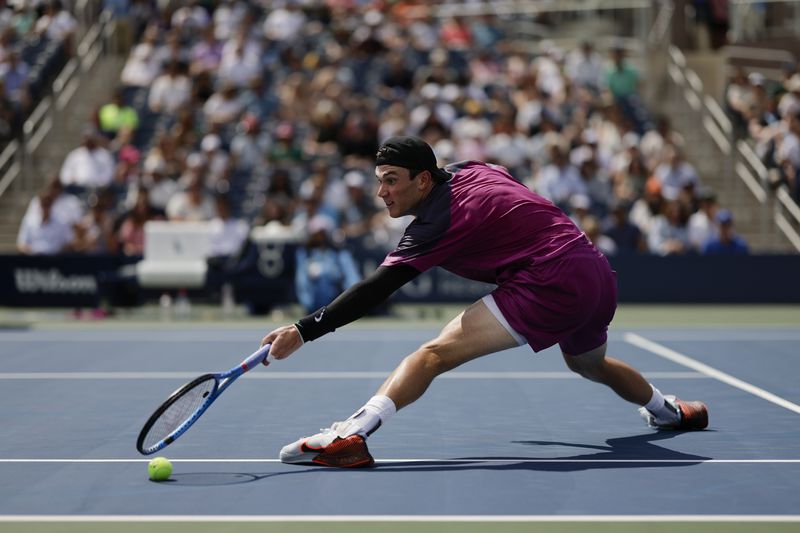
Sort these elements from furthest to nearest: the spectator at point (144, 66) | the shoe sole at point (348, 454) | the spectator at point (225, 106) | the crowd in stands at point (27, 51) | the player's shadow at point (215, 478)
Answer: the spectator at point (144, 66), the crowd in stands at point (27, 51), the spectator at point (225, 106), the shoe sole at point (348, 454), the player's shadow at point (215, 478)

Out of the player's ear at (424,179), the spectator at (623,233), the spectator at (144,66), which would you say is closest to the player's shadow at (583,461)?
the player's ear at (424,179)

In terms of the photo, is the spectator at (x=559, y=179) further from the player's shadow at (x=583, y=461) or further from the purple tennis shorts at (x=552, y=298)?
the purple tennis shorts at (x=552, y=298)

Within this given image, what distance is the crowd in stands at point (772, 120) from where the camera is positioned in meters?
19.8

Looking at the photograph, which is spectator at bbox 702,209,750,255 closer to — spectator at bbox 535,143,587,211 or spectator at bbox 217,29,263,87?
spectator at bbox 535,143,587,211

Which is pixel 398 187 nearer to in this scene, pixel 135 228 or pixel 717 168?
pixel 135 228

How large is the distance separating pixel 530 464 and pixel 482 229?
115cm

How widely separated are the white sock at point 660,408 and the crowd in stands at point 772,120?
1309 centimetres

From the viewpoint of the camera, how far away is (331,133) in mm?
20078

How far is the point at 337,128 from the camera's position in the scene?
792 inches

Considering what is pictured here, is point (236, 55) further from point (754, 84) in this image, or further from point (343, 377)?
point (343, 377)

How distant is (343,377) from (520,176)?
956 cm

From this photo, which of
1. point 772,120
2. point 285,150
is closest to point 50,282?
point 285,150

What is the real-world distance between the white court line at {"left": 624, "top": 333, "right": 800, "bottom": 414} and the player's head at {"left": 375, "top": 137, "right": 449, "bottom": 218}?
128 inches

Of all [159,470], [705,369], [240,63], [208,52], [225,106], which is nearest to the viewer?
[159,470]
